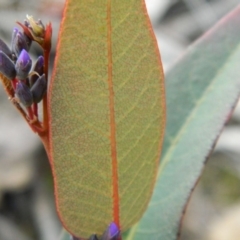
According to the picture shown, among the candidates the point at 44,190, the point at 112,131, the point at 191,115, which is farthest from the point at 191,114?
the point at 44,190

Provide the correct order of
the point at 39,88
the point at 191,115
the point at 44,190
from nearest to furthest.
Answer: the point at 39,88 → the point at 191,115 → the point at 44,190

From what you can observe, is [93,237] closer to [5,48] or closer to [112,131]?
[112,131]

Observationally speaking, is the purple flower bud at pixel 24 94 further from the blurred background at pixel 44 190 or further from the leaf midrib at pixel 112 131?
the blurred background at pixel 44 190

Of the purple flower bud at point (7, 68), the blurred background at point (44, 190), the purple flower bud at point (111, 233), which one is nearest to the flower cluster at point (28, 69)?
the purple flower bud at point (7, 68)

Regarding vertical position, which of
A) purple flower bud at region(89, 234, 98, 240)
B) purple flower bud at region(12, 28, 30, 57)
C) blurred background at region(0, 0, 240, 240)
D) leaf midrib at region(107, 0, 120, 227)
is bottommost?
blurred background at region(0, 0, 240, 240)

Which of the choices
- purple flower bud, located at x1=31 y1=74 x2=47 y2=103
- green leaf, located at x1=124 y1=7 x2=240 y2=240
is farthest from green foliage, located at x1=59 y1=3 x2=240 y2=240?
purple flower bud, located at x1=31 y1=74 x2=47 y2=103

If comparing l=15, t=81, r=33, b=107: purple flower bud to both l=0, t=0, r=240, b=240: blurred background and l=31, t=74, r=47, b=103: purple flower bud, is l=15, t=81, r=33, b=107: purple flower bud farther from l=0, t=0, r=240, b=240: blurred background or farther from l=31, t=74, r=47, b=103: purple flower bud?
l=0, t=0, r=240, b=240: blurred background
